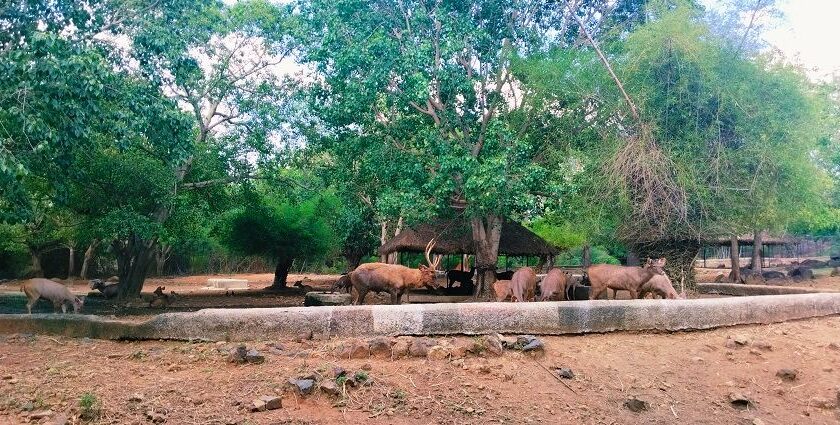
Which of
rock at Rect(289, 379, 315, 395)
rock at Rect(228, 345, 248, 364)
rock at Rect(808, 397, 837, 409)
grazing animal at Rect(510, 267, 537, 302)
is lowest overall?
rock at Rect(808, 397, 837, 409)

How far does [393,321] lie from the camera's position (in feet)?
26.7

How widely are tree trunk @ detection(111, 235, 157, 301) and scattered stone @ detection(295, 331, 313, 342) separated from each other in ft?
37.7

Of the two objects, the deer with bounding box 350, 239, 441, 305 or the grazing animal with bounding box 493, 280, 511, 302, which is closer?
the deer with bounding box 350, 239, 441, 305

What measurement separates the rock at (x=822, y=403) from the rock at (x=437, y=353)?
4.16m

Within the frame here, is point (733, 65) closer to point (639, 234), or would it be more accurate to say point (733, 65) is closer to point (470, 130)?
point (639, 234)

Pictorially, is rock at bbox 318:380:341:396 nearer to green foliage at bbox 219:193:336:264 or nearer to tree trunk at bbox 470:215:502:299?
tree trunk at bbox 470:215:502:299

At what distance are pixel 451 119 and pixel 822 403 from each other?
9421 mm

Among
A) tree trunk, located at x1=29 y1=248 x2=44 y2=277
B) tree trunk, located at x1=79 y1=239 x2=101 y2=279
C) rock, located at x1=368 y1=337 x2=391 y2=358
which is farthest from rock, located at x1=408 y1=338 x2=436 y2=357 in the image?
tree trunk, located at x1=29 y1=248 x2=44 y2=277

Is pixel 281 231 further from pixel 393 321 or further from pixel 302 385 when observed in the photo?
pixel 302 385

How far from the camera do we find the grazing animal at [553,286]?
40.7ft

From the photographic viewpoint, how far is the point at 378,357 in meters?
7.43

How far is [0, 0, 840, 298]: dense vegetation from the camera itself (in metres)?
11.7

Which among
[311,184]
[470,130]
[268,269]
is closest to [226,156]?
[311,184]

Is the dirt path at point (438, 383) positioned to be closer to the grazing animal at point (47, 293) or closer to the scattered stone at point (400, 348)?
the scattered stone at point (400, 348)
